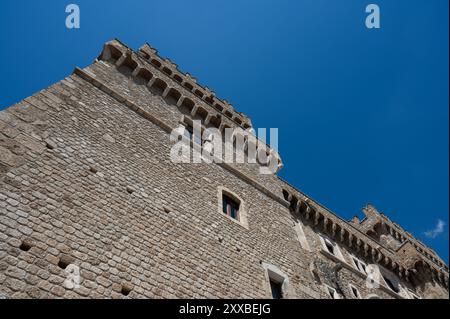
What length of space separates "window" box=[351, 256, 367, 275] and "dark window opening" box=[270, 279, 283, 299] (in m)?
6.68

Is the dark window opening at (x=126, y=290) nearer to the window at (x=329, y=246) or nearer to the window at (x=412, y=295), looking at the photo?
the window at (x=329, y=246)

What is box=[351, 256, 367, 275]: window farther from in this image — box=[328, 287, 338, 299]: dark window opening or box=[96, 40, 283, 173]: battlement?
box=[96, 40, 283, 173]: battlement

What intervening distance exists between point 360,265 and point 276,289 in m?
7.42

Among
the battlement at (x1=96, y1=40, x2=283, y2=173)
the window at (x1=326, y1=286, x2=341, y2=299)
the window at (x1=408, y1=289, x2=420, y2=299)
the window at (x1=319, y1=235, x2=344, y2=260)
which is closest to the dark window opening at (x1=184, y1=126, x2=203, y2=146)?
the battlement at (x1=96, y1=40, x2=283, y2=173)

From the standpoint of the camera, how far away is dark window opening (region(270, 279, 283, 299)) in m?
7.87

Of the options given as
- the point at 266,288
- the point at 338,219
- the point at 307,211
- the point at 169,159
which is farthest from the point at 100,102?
the point at 338,219

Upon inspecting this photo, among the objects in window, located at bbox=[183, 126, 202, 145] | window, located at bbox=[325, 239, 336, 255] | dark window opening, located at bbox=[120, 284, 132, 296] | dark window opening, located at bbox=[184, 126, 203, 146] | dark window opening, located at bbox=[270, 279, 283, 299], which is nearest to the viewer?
dark window opening, located at bbox=[120, 284, 132, 296]

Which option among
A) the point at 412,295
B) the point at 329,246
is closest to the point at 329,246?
the point at 329,246

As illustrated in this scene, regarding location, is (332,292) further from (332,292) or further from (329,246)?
(329,246)

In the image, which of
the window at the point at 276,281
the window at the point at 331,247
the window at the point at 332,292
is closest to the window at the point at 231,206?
A: the window at the point at 276,281

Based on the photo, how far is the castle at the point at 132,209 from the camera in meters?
4.91

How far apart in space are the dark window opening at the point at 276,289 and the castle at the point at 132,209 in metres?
0.03

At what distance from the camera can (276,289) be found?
809cm
